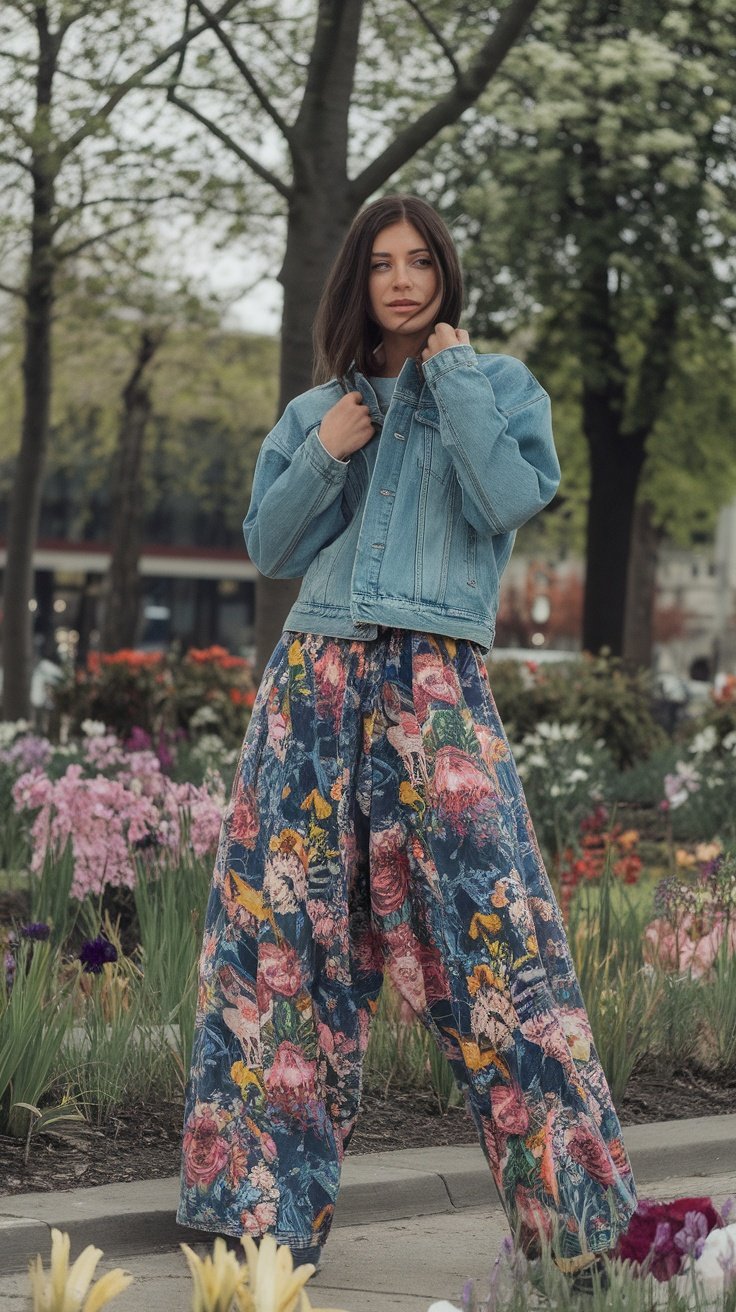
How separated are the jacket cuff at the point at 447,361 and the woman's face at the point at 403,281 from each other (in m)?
0.13

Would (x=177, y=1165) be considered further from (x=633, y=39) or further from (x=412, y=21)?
(x=633, y=39)

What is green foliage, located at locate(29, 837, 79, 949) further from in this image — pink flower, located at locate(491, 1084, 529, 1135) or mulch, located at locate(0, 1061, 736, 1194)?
pink flower, located at locate(491, 1084, 529, 1135)

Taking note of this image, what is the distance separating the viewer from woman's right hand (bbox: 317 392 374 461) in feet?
10.7

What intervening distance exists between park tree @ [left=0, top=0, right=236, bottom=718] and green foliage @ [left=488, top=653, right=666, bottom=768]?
3586 mm

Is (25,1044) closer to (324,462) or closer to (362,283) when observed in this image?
(324,462)

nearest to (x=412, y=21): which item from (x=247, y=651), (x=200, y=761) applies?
(x=200, y=761)

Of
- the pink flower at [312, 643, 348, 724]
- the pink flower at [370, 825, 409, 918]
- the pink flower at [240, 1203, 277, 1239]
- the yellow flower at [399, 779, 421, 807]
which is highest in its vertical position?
the pink flower at [312, 643, 348, 724]

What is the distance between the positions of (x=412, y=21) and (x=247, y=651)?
1464cm

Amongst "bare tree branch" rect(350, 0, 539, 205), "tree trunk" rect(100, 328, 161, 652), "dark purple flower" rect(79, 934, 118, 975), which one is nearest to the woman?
"dark purple flower" rect(79, 934, 118, 975)

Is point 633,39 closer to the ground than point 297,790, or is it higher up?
higher up

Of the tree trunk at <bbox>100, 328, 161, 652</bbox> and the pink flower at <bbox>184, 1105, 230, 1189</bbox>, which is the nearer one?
the pink flower at <bbox>184, 1105, 230, 1189</bbox>

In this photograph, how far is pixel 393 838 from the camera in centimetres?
321

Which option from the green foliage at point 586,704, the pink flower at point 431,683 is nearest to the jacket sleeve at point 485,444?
the pink flower at point 431,683

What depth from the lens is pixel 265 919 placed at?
3188mm
